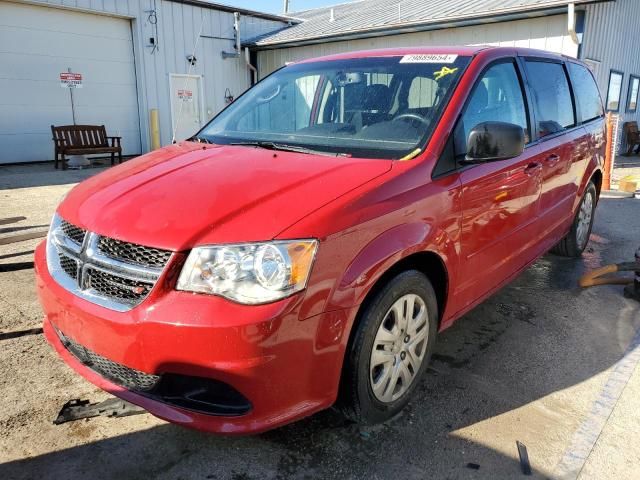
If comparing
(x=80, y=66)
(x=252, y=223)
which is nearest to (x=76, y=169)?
(x=80, y=66)

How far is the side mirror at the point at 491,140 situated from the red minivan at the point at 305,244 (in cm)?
1

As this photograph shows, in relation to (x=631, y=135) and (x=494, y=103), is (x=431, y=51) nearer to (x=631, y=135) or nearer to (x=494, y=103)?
(x=494, y=103)

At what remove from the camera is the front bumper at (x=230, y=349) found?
6.14ft

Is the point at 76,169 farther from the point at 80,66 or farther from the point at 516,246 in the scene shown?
the point at 516,246

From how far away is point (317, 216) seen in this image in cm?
201

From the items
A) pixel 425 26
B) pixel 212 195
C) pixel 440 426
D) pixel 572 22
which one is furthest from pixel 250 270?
pixel 425 26

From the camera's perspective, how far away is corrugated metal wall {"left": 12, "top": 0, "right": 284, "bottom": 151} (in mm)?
12961

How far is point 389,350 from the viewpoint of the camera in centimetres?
239

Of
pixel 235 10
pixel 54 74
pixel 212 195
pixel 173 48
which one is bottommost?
pixel 212 195

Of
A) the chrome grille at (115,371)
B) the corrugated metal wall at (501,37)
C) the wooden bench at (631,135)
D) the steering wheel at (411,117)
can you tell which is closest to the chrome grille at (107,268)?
the chrome grille at (115,371)

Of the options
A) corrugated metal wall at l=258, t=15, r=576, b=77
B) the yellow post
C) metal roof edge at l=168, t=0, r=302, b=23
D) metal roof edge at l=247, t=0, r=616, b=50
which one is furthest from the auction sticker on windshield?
metal roof edge at l=168, t=0, r=302, b=23

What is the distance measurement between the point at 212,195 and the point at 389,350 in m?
1.06

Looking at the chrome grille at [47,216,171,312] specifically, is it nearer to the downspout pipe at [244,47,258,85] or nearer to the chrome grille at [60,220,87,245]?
the chrome grille at [60,220,87,245]

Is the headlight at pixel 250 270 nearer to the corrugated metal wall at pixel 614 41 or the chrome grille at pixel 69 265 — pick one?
the chrome grille at pixel 69 265
